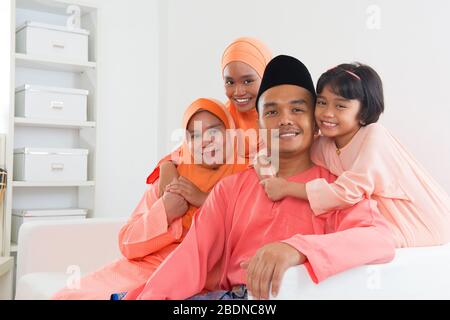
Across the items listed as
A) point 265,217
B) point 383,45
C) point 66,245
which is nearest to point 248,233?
point 265,217

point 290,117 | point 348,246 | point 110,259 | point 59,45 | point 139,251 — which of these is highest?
point 59,45

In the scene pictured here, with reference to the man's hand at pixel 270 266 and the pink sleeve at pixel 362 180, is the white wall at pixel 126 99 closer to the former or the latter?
the pink sleeve at pixel 362 180

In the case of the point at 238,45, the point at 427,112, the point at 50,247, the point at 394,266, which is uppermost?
the point at 238,45

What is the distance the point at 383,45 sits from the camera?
1.61 m

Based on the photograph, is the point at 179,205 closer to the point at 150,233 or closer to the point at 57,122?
the point at 150,233

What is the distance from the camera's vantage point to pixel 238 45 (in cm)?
153

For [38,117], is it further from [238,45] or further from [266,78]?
[266,78]

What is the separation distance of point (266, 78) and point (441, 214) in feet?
1.69

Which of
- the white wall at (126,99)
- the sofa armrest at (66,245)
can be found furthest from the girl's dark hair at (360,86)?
the white wall at (126,99)

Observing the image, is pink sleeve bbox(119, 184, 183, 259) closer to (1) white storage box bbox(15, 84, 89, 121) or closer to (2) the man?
(2) the man

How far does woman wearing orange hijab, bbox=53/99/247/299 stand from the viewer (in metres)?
1.44

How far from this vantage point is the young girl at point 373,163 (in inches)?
46.0

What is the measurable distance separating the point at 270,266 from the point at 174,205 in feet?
1.89
